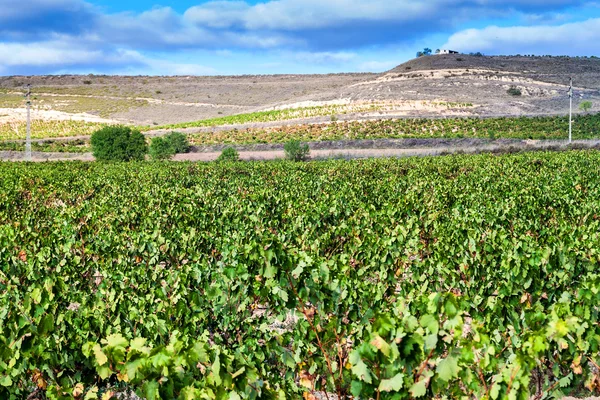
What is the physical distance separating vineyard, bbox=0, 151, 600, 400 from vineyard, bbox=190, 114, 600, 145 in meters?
64.4

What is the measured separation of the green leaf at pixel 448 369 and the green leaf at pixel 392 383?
300 millimetres

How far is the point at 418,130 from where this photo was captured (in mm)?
84250

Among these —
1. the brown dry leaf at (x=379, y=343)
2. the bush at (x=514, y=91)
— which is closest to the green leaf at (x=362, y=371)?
the brown dry leaf at (x=379, y=343)

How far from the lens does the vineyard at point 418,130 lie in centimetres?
8044

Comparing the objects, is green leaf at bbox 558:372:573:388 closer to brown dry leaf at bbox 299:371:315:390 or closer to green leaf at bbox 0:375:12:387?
brown dry leaf at bbox 299:371:315:390

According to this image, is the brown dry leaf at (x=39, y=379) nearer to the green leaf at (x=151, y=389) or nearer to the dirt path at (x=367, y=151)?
the green leaf at (x=151, y=389)

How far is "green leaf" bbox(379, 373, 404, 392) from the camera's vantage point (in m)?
4.51

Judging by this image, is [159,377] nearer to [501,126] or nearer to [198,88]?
[501,126]

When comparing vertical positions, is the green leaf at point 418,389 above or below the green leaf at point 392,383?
below

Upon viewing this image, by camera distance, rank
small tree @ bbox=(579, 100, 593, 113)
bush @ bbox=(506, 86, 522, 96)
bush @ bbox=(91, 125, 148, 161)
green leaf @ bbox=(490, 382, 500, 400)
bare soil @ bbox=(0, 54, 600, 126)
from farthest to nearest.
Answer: bush @ bbox=(506, 86, 522, 96)
bare soil @ bbox=(0, 54, 600, 126)
small tree @ bbox=(579, 100, 593, 113)
bush @ bbox=(91, 125, 148, 161)
green leaf @ bbox=(490, 382, 500, 400)

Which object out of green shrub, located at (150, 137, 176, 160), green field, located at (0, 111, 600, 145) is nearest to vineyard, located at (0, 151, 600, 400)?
green shrub, located at (150, 137, 176, 160)

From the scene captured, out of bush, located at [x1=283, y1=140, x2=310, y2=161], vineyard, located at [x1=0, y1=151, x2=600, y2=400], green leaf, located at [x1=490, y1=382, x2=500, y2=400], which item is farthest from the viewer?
bush, located at [x1=283, y1=140, x2=310, y2=161]

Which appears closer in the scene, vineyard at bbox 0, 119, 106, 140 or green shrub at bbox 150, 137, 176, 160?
Result: green shrub at bbox 150, 137, 176, 160

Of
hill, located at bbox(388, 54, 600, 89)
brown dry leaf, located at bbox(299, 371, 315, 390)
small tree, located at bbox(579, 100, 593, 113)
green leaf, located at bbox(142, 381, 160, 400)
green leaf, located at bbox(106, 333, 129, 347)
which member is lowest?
brown dry leaf, located at bbox(299, 371, 315, 390)
